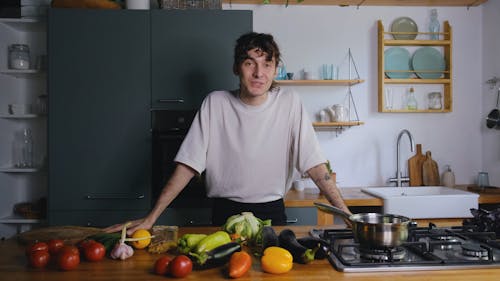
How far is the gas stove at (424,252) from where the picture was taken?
3.93 ft

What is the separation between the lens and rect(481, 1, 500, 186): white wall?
3.43m

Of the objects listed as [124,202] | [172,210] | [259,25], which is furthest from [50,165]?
[259,25]

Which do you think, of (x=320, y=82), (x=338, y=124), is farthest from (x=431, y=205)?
(x=320, y=82)

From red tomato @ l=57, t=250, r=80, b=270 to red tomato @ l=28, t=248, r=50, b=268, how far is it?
0.18ft

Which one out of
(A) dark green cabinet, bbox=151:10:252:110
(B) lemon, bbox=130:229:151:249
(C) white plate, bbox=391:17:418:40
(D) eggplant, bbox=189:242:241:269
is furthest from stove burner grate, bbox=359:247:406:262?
(C) white plate, bbox=391:17:418:40

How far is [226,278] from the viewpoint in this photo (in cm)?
114

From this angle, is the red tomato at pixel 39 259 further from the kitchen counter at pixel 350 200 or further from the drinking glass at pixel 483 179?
the drinking glass at pixel 483 179

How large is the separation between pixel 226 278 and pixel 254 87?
1024 mm

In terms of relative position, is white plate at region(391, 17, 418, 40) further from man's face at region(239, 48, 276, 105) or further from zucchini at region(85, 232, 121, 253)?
zucchini at region(85, 232, 121, 253)

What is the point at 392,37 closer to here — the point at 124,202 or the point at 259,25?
the point at 259,25

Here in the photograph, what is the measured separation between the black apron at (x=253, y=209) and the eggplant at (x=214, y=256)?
783 millimetres

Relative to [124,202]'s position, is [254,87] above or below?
above

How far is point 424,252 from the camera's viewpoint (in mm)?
1300

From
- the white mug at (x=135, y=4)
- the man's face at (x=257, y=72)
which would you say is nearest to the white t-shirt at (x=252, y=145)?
the man's face at (x=257, y=72)
